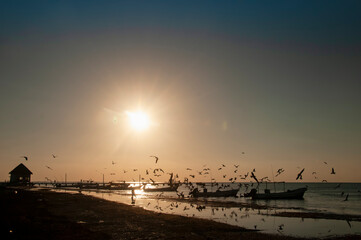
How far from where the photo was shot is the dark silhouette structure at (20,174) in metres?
109

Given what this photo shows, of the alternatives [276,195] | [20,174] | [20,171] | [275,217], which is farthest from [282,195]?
[20,174]

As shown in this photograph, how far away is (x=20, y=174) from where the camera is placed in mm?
108875

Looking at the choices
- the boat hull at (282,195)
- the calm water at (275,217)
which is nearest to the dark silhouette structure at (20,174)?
the calm water at (275,217)

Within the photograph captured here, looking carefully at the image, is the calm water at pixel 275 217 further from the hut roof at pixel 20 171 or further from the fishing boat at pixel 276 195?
the hut roof at pixel 20 171

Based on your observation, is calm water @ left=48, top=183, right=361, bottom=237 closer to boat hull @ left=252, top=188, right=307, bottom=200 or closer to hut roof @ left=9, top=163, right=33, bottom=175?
boat hull @ left=252, top=188, right=307, bottom=200

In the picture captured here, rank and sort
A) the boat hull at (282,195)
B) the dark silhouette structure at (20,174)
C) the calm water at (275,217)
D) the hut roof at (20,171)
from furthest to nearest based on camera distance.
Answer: the dark silhouette structure at (20,174)
the hut roof at (20,171)
the boat hull at (282,195)
the calm water at (275,217)

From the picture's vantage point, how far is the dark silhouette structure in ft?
356

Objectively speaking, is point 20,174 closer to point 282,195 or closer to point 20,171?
point 20,171

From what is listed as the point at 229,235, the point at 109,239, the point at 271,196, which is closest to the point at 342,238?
the point at 229,235

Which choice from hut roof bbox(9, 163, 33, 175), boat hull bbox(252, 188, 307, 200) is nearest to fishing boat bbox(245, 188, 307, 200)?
boat hull bbox(252, 188, 307, 200)

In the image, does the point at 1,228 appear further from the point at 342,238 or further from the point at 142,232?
the point at 342,238

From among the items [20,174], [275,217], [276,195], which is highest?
[20,174]

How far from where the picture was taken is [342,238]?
2312 cm

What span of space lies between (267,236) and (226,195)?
77170mm
